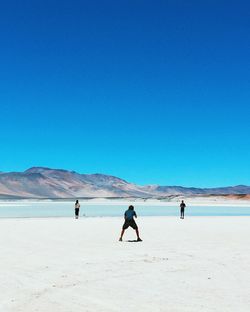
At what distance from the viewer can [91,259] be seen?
562 inches

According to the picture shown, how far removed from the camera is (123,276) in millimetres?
11438

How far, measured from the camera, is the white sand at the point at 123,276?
8.73 meters

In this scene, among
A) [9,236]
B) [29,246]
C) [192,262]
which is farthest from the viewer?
[9,236]

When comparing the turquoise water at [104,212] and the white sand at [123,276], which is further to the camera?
the turquoise water at [104,212]

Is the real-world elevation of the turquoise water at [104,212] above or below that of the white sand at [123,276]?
above

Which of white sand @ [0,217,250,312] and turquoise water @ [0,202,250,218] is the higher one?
turquoise water @ [0,202,250,218]

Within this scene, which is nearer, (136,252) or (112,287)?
(112,287)

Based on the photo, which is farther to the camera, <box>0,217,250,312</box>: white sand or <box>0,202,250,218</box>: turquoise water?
<box>0,202,250,218</box>: turquoise water

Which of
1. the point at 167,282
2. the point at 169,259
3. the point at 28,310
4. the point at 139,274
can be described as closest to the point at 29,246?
the point at 169,259

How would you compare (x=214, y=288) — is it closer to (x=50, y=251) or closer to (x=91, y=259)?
(x=91, y=259)

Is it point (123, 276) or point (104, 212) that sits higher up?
point (104, 212)

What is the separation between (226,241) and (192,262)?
664 centimetres

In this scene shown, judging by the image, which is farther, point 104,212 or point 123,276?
point 104,212

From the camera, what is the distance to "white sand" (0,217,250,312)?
8.73 m
